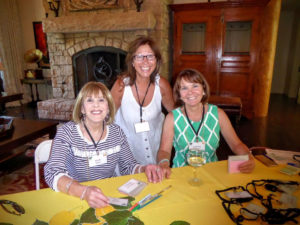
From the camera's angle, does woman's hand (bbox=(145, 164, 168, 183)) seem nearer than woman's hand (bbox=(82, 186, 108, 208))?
No

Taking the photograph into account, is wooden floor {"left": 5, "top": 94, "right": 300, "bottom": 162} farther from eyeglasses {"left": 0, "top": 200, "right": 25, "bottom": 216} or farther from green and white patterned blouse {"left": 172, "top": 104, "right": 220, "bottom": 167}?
eyeglasses {"left": 0, "top": 200, "right": 25, "bottom": 216}

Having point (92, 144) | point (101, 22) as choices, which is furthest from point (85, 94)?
point (101, 22)

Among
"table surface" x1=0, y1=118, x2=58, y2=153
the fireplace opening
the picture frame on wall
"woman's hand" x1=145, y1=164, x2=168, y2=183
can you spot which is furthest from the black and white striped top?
the picture frame on wall

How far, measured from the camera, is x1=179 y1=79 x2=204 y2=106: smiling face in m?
1.54

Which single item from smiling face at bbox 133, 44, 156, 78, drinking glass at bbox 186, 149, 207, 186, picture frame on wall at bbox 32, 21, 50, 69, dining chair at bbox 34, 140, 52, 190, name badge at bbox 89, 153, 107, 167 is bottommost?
dining chair at bbox 34, 140, 52, 190

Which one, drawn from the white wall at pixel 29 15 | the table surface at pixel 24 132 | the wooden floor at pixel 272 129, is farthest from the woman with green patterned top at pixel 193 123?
the white wall at pixel 29 15

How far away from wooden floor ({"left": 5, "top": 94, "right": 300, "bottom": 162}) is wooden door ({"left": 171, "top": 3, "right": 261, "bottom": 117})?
1.80 ft

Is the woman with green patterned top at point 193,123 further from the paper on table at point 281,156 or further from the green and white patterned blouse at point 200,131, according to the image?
the paper on table at point 281,156

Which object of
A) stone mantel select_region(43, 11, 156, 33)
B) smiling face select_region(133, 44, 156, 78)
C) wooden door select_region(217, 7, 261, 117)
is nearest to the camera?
smiling face select_region(133, 44, 156, 78)

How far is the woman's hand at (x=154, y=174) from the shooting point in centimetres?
115

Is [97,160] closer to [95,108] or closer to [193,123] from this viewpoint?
[95,108]

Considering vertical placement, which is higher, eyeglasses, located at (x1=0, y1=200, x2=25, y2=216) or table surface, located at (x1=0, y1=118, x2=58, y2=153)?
eyeglasses, located at (x1=0, y1=200, x2=25, y2=216)

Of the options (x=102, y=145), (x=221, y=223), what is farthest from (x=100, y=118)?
(x=221, y=223)

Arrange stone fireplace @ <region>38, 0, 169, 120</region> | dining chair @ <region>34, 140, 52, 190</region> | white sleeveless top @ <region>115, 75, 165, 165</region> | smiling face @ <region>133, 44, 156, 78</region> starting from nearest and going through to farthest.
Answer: dining chair @ <region>34, 140, 52, 190</region>, smiling face @ <region>133, 44, 156, 78</region>, white sleeveless top @ <region>115, 75, 165, 165</region>, stone fireplace @ <region>38, 0, 169, 120</region>
